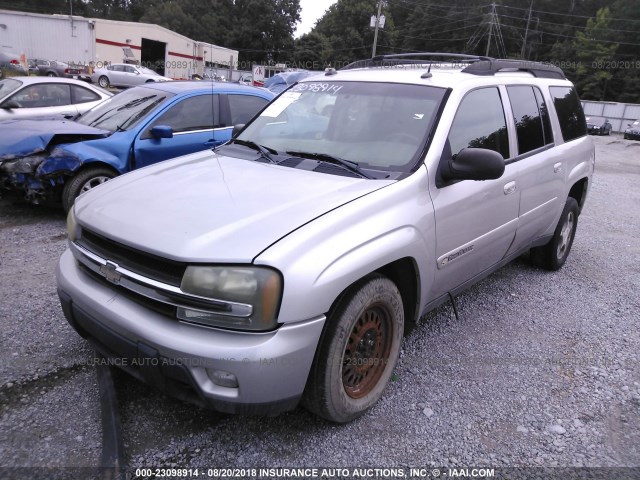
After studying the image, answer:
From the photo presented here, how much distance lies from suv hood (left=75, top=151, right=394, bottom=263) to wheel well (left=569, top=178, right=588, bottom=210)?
334 cm

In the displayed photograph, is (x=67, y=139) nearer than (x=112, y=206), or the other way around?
(x=112, y=206)

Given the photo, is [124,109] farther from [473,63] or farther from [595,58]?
[595,58]

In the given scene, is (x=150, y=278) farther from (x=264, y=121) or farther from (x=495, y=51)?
(x=495, y=51)

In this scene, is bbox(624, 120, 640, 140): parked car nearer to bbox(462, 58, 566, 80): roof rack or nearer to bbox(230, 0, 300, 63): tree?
bbox(462, 58, 566, 80): roof rack

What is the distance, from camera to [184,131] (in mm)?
6023

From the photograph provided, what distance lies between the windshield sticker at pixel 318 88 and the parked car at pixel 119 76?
29612 mm

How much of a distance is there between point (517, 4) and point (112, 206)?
7753cm

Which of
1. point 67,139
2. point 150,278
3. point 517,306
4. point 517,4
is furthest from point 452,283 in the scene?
point 517,4

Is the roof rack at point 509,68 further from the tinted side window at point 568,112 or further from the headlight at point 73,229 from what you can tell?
the headlight at point 73,229

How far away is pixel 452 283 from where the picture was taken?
3180 mm

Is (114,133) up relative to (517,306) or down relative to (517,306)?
up

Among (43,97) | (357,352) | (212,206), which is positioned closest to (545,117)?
(357,352)

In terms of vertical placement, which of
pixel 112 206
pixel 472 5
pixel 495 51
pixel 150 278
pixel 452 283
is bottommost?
pixel 452 283

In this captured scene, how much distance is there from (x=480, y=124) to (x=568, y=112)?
6.31 ft
